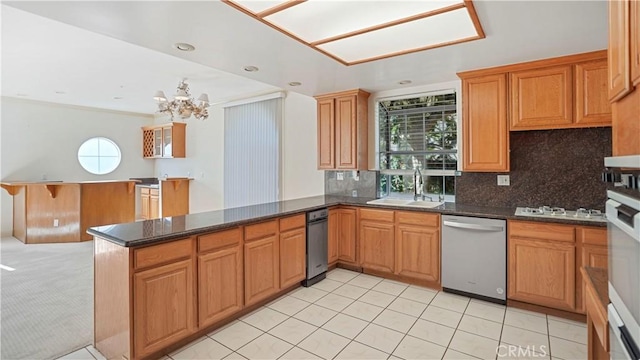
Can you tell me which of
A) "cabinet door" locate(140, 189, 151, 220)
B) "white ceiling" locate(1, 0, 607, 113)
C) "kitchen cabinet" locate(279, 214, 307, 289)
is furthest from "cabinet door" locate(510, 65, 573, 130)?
"cabinet door" locate(140, 189, 151, 220)

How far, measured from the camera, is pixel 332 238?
387 centimetres

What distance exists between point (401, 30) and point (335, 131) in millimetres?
2033

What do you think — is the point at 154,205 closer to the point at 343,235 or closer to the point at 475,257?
the point at 343,235

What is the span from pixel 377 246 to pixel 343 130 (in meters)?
1.58

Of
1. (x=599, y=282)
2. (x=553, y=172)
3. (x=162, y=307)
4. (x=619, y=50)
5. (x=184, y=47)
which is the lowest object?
(x=162, y=307)

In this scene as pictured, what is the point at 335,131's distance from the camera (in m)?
4.31

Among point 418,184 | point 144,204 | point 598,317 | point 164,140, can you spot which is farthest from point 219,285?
point 144,204

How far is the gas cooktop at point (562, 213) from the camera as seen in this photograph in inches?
104

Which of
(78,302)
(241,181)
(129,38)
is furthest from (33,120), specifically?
(129,38)

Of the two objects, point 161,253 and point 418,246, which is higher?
point 161,253

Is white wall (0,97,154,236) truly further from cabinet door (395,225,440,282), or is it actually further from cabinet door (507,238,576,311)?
cabinet door (507,238,576,311)

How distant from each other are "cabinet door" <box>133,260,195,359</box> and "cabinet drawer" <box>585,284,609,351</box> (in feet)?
7.43

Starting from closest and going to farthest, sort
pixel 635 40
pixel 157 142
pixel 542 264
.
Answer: pixel 635 40
pixel 542 264
pixel 157 142

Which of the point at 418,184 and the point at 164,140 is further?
the point at 164,140
